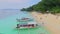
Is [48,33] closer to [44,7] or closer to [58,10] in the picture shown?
[58,10]

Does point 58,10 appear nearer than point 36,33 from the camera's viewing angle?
No

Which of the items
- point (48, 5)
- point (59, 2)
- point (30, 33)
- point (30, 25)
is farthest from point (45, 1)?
point (30, 33)

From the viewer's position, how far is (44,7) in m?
45.3

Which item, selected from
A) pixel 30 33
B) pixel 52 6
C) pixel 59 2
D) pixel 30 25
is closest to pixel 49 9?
pixel 52 6

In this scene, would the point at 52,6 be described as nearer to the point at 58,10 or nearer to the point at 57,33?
the point at 58,10

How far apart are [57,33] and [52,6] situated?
86.4 feet

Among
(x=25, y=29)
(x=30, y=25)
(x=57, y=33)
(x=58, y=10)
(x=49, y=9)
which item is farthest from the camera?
(x=49, y=9)

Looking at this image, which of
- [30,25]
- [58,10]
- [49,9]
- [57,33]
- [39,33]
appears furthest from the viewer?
[49,9]

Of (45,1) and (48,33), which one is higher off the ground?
(45,1)

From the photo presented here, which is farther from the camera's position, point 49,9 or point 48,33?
point 49,9

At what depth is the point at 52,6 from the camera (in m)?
42.8

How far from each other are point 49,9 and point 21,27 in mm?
21531

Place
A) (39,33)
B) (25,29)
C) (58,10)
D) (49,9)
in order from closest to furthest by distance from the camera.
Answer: (39,33) < (25,29) < (58,10) < (49,9)

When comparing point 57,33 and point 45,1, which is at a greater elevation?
point 45,1
